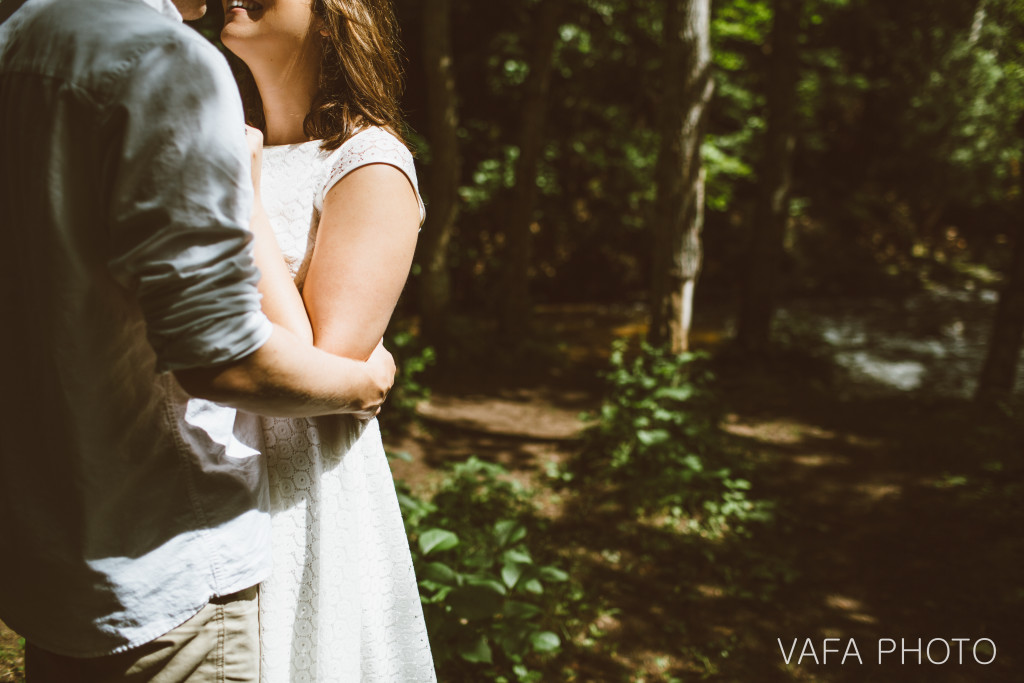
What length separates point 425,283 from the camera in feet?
25.3

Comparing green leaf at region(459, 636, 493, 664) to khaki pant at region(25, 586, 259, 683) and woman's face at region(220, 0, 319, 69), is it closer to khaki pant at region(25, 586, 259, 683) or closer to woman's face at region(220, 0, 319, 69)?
khaki pant at region(25, 586, 259, 683)

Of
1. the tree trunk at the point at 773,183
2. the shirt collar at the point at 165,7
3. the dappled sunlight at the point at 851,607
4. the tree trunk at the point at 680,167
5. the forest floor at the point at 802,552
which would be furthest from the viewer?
the tree trunk at the point at 773,183

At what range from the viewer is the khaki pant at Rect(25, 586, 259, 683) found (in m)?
0.88

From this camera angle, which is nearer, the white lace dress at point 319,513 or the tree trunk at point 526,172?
the white lace dress at point 319,513

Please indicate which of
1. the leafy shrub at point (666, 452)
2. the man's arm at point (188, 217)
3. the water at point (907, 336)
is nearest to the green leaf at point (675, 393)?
the leafy shrub at point (666, 452)

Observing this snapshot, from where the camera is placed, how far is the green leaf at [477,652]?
2.29 metres

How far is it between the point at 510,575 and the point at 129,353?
2074 mm

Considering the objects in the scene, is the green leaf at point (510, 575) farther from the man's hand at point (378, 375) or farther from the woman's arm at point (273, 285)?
the woman's arm at point (273, 285)

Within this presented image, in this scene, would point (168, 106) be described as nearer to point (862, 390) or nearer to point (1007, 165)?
point (862, 390)

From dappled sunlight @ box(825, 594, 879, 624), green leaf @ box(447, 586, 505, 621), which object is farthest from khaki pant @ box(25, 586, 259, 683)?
dappled sunlight @ box(825, 594, 879, 624)

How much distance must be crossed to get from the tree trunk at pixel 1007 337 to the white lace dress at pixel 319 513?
7.23 meters

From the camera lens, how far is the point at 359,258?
1.01m

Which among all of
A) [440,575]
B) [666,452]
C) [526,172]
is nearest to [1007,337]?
[666,452]

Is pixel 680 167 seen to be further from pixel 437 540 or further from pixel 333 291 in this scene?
pixel 333 291
